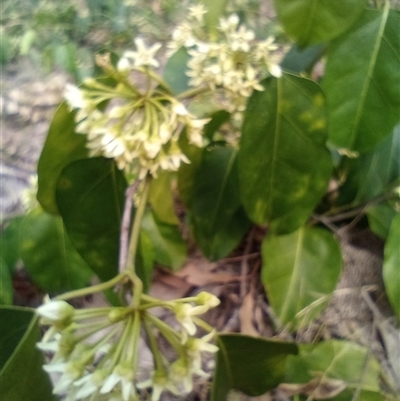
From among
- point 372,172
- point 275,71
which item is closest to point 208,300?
point 275,71

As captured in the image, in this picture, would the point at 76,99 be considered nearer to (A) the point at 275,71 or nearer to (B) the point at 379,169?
(A) the point at 275,71

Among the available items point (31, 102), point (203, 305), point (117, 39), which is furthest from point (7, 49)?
point (203, 305)

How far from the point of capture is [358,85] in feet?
1.63

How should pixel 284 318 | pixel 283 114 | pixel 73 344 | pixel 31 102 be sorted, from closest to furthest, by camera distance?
pixel 73 344 → pixel 283 114 → pixel 284 318 → pixel 31 102

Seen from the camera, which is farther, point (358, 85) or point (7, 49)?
point (7, 49)

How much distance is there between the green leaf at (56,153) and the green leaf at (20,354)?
164 millimetres

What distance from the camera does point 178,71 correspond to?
0.66 metres

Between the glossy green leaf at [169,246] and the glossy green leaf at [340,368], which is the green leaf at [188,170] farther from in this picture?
the glossy green leaf at [340,368]

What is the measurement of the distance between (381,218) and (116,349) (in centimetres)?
48

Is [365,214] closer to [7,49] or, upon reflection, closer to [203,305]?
[203,305]

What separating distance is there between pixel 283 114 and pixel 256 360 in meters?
0.28

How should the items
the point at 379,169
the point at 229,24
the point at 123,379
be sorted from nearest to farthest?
the point at 123,379, the point at 229,24, the point at 379,169

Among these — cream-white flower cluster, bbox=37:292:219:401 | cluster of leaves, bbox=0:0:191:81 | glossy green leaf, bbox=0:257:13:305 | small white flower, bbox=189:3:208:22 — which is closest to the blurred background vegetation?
cluster of leaves, bbox=0:0:191:81

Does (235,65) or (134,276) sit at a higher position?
(235,65)
